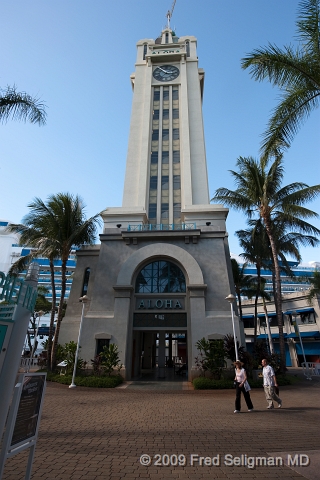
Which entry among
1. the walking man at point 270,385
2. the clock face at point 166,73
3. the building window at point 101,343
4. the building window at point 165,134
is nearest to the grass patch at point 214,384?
the walking man at point 270,385

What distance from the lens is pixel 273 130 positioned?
10000 millimetres

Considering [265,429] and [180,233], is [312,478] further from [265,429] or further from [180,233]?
[180,233]

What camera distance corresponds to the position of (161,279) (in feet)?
68.5

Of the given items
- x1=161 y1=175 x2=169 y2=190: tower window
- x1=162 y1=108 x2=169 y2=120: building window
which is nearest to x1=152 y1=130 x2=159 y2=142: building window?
x1=162 y1=108 x2=169 y2=120: building window

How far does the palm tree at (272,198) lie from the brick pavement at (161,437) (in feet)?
38.3

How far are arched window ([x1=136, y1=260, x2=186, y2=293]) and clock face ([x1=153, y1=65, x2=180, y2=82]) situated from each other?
98.6 feet

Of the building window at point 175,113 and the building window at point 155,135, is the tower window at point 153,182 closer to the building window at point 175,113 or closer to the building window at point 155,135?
the building window at point 155,135

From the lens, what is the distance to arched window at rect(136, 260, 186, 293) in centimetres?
2053

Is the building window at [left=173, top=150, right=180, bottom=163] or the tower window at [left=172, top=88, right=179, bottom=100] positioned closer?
the building window at [left=173, top=150, right=180, bottom=163]

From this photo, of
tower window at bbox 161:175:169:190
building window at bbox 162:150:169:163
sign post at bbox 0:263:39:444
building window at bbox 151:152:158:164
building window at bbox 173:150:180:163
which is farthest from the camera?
building window at bbox 151:152:158:164

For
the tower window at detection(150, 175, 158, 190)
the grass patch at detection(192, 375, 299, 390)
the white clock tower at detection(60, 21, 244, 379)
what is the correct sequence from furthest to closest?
the tower window at detection(150, 175, 158, 190) → the white clock tower at detection(60, 21, 244, 379) → the grass patch at detection(192, 375, 299, 390)

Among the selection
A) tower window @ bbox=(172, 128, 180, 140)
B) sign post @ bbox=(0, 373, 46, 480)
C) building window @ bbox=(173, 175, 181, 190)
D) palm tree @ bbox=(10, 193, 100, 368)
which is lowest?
sign post @ bbox=(0, 373, 46, 480)

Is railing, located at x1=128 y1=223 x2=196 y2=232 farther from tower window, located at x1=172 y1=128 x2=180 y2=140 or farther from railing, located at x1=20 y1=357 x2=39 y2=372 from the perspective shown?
tower window, located at x1=172 y1=128 x2=180 y2=140

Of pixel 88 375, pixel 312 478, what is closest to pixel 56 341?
pixel 88 375
